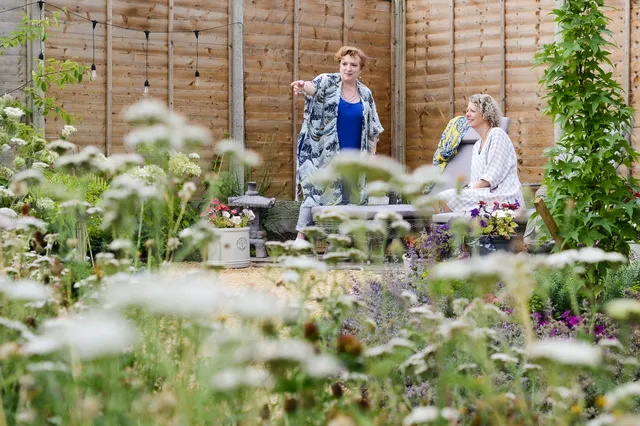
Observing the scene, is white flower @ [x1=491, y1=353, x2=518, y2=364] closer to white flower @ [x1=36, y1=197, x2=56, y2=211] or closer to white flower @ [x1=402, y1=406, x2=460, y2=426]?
white flower @ [x1=402, y1=406, x2=460, y2=426]

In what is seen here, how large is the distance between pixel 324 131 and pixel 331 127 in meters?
0.06

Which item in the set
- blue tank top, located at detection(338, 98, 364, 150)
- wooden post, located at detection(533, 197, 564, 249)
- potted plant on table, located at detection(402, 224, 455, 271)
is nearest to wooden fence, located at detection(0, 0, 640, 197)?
blue tank top, located at detection(338, 98, 364, 150)

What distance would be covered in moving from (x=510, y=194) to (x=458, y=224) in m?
→ 3.64

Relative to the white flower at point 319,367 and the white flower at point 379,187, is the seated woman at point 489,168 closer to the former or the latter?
the white flower at point 379,187

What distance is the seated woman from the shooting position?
5383 millimetres

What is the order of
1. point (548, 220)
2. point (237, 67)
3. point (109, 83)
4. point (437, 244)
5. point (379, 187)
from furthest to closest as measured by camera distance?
point (237, 67) → point (109, 83) → point (437, 244) → point (548, 220) → point (379, 187)

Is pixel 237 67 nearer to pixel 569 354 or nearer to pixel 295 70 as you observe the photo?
pixel 295 70

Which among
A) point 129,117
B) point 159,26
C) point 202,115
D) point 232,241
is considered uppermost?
point 159,26

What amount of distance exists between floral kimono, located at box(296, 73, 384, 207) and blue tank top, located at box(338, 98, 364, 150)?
0.12ft

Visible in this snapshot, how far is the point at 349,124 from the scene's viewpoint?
21.7 ft

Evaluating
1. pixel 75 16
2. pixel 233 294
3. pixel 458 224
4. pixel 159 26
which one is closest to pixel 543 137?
pixel 159 26

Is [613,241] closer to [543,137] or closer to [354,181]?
[354,181]

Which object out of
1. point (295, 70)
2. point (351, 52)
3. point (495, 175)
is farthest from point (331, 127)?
point (295, 70)

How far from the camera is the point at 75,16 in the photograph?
7301 millimetres
